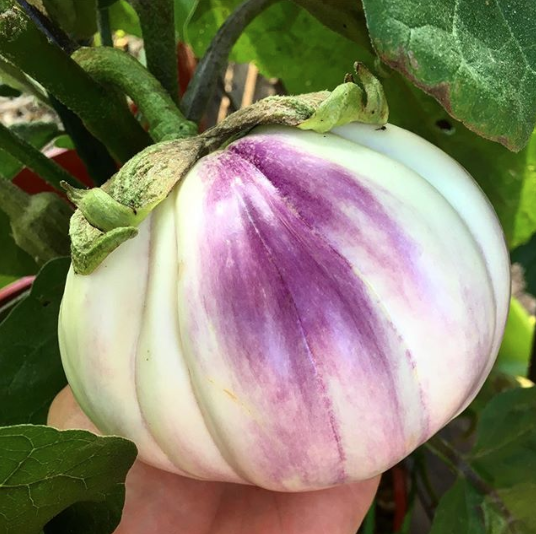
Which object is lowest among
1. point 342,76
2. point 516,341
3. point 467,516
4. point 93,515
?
point 516,341

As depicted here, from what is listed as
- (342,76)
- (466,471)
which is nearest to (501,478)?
(466,471)

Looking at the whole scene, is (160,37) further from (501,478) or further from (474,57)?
(501,478)

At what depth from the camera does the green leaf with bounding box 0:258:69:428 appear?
0.48m

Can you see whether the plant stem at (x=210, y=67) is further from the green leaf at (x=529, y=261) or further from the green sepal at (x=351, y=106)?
the green leaf at (x=529, y=261)

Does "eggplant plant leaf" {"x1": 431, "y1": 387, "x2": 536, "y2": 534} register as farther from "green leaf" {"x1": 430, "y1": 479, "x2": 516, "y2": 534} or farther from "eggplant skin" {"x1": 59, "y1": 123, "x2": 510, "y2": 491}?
"eggplant skin" {"x1": 59, "y1": 123, "x2": 510, "y2": 491}

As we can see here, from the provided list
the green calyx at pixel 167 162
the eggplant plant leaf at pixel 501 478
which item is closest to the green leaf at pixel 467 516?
the eggplant plant leaf at pixel 501 478

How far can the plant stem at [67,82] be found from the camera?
13.9 inches

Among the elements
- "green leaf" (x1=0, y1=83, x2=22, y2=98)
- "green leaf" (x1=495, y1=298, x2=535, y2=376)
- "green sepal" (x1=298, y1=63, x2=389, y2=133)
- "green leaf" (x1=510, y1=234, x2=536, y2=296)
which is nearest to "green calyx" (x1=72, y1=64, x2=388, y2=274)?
"green sepal" (x1=298, y1=63, x2=389, y2=133)

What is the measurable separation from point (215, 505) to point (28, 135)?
357mm

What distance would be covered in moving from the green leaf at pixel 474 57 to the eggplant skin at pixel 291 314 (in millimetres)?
37

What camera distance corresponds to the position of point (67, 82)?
15.2 inches

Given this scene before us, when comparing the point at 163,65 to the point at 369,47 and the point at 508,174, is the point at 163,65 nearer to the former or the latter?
the point at 369,47

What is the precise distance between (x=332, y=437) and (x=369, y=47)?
0.81 ft

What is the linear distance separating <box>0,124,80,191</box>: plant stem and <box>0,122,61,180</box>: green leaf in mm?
137
